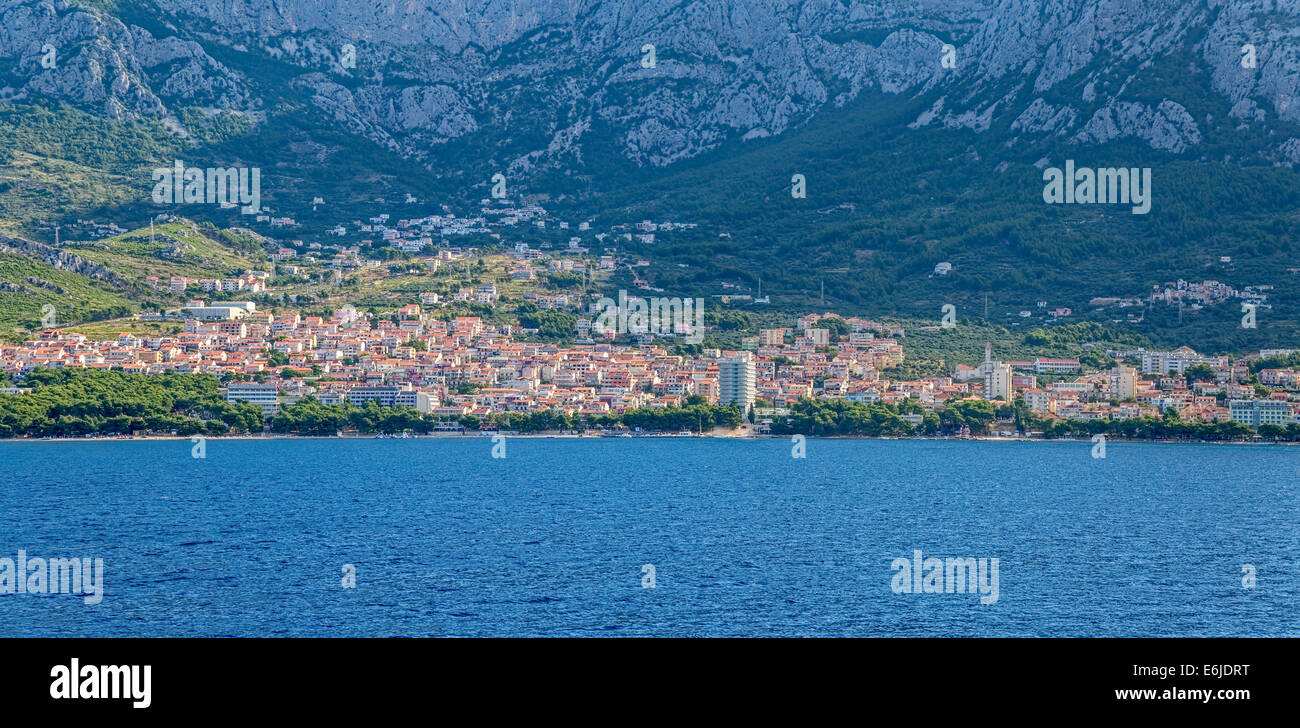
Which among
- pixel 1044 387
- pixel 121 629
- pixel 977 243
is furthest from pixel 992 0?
pixel 121 629

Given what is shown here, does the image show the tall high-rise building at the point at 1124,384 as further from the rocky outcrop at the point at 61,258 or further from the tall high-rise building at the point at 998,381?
the rocky outcrop at the point at 61,258

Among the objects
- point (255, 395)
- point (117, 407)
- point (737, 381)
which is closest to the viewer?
point (117, 407)

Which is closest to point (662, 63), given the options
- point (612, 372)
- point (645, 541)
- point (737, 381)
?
point (612, 372)

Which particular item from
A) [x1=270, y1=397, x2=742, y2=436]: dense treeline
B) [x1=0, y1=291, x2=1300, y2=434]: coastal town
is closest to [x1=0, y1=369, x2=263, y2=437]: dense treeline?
[x1=0, y1=291, x2=1300, y2=434]: coastal town

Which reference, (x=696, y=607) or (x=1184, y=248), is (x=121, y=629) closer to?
(x=696, y=607)

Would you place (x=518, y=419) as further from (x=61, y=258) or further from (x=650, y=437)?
(x=61, y=258)

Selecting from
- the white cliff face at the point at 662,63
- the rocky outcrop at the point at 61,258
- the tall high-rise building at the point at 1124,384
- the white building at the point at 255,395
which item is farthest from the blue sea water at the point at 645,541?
the white cliff face at the point at 662,63
